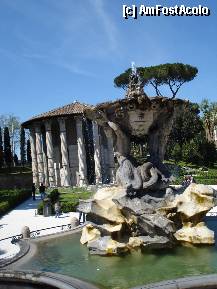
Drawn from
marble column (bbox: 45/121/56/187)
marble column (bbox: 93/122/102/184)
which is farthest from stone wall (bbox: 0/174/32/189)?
marble column (bbox: 93/122/102/184)

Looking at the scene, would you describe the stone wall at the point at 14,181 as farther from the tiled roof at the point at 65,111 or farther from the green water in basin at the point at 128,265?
the green water in basin at the point at 128,265

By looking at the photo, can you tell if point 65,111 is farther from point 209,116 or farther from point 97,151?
point 209,116

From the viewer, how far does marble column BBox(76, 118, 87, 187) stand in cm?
4803

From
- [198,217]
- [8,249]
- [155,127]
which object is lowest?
[8,249]

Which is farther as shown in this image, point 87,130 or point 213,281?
point 87,130

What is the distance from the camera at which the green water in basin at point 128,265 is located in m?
9.41

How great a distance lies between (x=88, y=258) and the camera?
1163cm

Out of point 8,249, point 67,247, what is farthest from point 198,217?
point 8,249

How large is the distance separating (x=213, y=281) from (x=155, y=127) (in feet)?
22.4

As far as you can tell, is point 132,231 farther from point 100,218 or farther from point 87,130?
point 87,130

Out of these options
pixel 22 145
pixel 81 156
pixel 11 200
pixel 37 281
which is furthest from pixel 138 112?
pixel 22 145

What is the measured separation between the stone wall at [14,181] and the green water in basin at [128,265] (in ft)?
124

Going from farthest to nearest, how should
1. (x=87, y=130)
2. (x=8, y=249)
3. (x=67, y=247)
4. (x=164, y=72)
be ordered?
1. (x=164, y=72)
2. (x=87, y=130)
3. (x=8, y=249)
4. (x=67, y=247)

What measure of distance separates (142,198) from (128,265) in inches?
100
